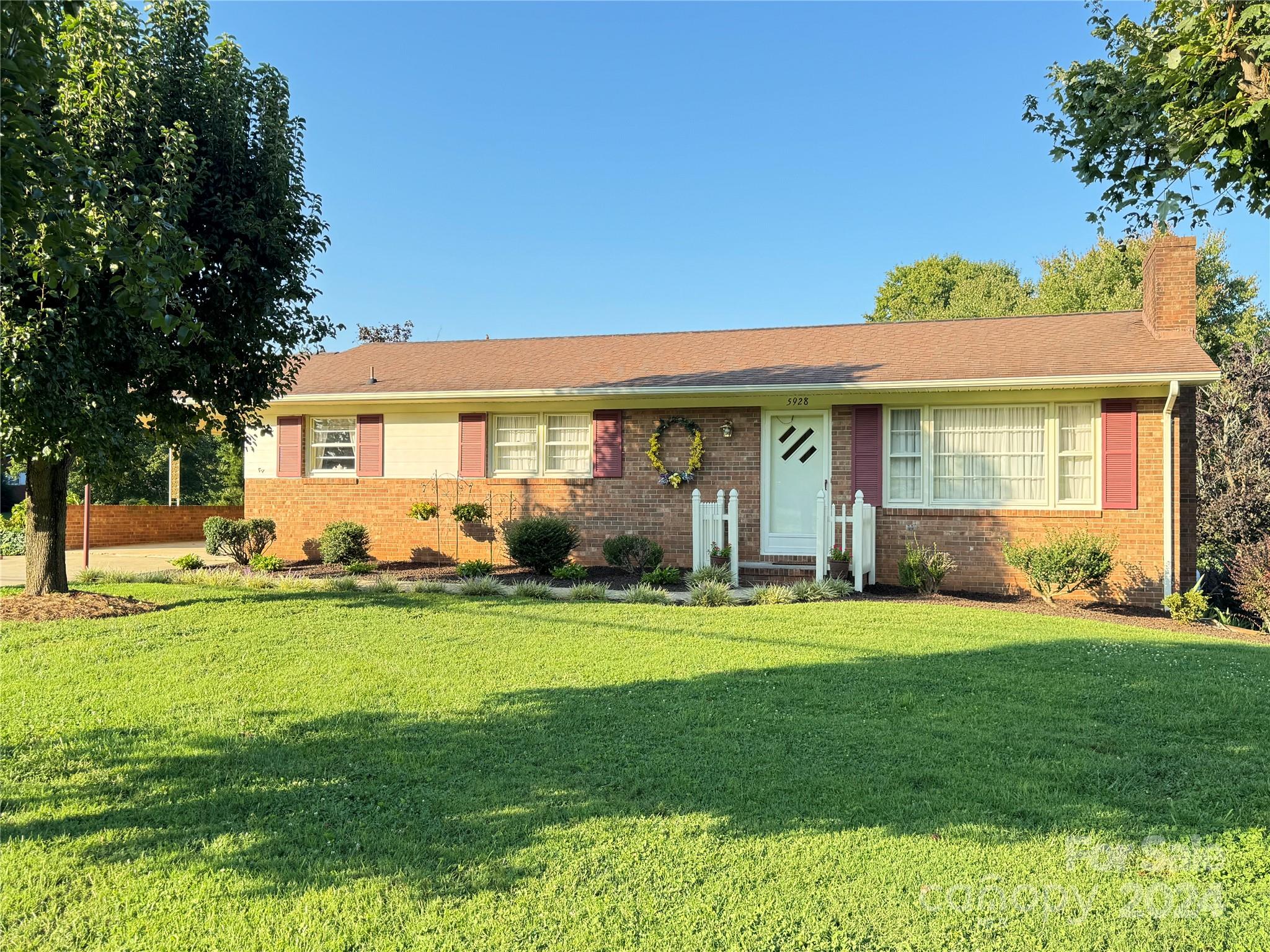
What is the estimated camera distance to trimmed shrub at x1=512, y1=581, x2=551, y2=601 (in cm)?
1024

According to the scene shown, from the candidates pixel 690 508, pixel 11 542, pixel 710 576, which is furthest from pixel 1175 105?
pixel 11 542

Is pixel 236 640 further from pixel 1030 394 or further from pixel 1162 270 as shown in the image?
pixel 1162 270

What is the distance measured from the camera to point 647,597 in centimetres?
1008

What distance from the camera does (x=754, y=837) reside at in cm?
357

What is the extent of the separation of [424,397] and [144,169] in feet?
19.8

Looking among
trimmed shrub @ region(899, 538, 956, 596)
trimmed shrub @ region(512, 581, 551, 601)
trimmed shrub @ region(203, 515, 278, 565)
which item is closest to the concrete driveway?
trimmed shrub @ region(203, 515, 278, 565)

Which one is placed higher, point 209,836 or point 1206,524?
point 1206,524

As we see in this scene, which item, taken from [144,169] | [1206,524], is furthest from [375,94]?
[1206,524]

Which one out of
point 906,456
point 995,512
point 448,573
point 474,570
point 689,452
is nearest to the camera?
point 995,512

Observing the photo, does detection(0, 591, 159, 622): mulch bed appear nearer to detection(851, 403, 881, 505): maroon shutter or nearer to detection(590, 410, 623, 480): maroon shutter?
detection(590, 410, 623, 480): maroon shutter

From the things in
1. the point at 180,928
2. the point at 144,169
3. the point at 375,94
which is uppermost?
the point at 375,94

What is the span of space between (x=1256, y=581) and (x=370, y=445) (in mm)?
13099

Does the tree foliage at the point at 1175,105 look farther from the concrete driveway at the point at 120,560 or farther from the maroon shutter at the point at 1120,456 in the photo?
the concrete driveway at the point at 120,560

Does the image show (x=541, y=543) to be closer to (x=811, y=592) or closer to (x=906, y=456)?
(x=811, y=592)
